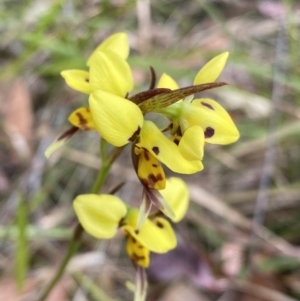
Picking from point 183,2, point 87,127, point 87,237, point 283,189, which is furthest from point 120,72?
point 183,2

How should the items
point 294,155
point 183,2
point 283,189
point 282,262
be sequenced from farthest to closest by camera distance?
point 183,2, point 294,155, point 283,189, point 282,262

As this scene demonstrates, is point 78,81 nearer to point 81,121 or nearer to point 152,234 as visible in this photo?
point 81,121

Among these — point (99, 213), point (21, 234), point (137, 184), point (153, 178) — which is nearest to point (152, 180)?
point (153, 178)

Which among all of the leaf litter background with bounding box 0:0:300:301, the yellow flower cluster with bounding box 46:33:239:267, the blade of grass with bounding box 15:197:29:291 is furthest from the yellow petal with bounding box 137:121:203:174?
the leaf litter background with bounding box 0:0:300:301

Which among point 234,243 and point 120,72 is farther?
point 234,243

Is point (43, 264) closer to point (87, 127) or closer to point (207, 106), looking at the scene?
point (87, 127)

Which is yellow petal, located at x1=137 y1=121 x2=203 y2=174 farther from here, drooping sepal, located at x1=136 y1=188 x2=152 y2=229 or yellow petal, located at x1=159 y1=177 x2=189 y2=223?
Answer: yellow petal, located at x1=159 y1=177 x2=189 y2=223
